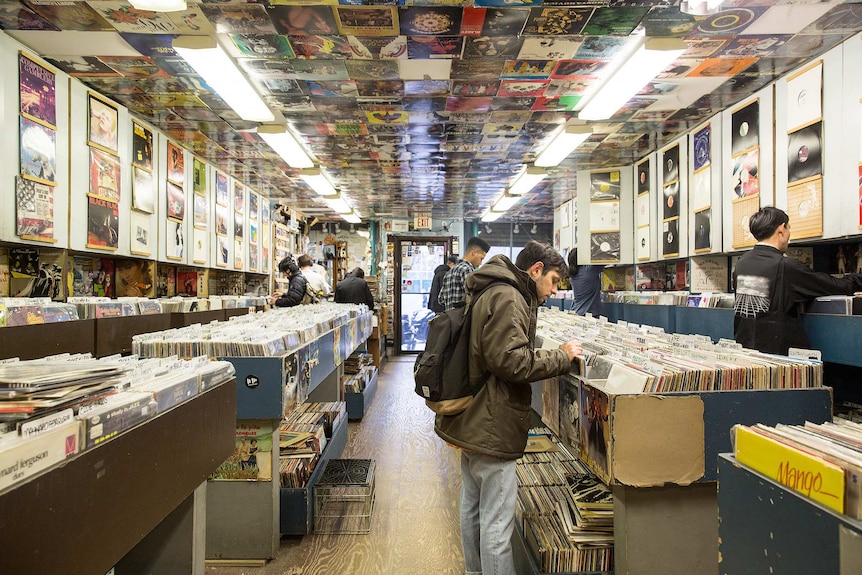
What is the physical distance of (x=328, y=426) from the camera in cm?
375

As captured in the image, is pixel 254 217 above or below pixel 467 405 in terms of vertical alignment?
above

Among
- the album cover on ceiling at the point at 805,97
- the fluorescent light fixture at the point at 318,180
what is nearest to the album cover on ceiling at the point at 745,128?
the album cover on ceiling at the point at 805,97

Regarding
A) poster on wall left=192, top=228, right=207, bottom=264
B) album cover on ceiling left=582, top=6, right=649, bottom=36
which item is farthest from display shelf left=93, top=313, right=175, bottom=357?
album cover on ceiling left=582, top=6, right=649, bottom=36

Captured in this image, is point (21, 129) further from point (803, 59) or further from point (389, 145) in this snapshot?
point (803, 59)

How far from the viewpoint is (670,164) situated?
539 centimetres

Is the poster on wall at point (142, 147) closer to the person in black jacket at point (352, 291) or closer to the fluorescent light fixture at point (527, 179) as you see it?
the person in black jacket at point (352, 291)

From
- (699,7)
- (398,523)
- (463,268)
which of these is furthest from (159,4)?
(463,268)

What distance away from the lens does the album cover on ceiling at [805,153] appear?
3.29m

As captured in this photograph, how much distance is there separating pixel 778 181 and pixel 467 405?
3339 mm

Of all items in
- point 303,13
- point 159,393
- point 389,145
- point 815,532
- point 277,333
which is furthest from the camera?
point 389,145

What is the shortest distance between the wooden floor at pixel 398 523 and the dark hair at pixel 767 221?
257 cm

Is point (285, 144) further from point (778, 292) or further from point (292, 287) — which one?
point (778, 292)

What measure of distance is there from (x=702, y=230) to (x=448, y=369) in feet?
12.8

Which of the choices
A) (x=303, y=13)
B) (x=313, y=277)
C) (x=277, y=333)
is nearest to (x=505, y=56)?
(x=303, y=13)
